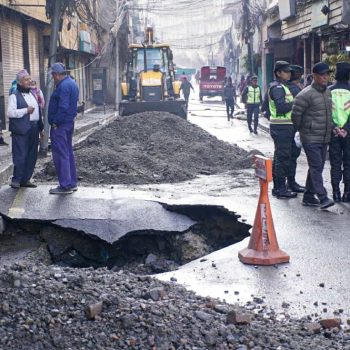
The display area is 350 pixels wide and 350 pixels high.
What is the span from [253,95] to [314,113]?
13304 mm

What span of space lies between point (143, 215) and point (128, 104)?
16499 millimetres

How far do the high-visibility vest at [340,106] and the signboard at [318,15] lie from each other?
1325cm

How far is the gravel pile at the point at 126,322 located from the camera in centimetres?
414

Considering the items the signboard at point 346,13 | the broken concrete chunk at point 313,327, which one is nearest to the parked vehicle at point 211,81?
the signboard at point 346,13

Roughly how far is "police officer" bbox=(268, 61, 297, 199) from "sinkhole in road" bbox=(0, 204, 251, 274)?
1730 millimetres

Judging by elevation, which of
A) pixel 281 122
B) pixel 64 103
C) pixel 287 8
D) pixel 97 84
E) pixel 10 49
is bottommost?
pixel 281 122

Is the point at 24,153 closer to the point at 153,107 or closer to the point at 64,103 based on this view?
the point at 64,103

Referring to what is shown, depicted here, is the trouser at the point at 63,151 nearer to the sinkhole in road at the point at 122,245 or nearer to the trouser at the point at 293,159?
the sinkhole in road at the point at 122,245

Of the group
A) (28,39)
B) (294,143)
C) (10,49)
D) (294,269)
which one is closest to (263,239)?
(294,269)

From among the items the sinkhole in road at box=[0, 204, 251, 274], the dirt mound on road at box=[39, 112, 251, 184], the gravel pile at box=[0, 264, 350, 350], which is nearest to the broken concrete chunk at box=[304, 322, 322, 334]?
A: the gravel pile at box=[0, 264, 350, 350]

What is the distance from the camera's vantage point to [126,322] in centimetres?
429

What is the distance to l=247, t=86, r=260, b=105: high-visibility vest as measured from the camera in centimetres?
2189

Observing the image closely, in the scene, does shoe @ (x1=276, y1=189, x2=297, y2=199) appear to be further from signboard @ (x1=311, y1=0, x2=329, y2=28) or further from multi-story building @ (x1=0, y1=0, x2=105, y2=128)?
signboard @ (x1=311, y1=0, x2=329, y2=28)

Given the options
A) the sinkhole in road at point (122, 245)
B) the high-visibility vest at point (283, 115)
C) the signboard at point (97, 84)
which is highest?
the signboard at point (97, 84)
